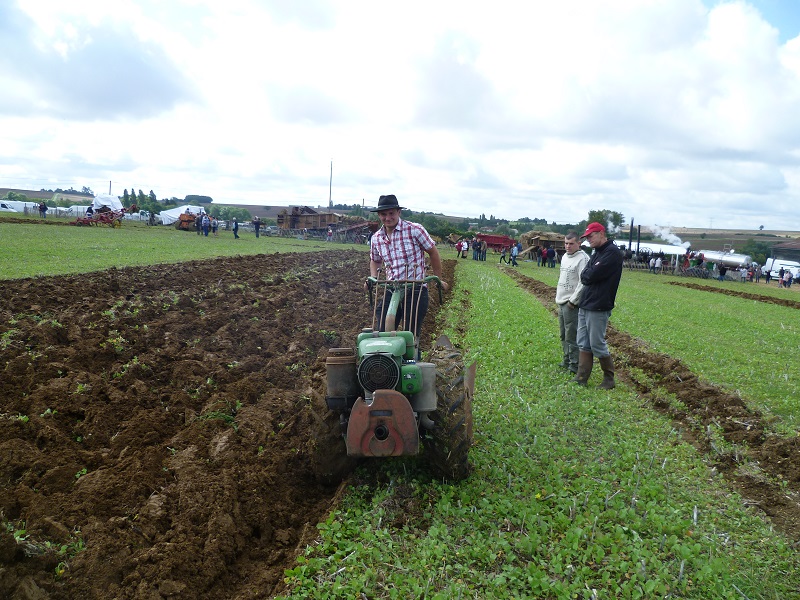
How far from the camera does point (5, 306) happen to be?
9898 millimetres

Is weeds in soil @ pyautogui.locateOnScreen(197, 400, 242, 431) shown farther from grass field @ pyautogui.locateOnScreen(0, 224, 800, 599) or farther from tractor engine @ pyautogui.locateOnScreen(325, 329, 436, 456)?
grass field @ pyautogui.locateOnScreen(0, 224, 800, 599)

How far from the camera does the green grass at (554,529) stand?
3553 mm

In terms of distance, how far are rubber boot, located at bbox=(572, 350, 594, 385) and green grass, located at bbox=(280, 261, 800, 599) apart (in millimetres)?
1576

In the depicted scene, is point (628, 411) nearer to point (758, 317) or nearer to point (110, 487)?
point (110, 487)

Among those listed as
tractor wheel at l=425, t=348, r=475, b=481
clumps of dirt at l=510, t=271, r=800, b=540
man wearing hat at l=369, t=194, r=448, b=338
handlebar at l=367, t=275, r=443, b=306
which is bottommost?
clumps of dirt at l=510, t=271, r=800, b=540

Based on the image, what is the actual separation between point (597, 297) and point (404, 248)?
3006mm

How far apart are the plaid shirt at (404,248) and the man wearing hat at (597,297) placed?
267 cm

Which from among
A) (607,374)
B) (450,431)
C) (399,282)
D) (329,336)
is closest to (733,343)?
(607,374)

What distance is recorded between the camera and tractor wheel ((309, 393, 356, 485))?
4727 millimetres

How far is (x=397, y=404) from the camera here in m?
4.33

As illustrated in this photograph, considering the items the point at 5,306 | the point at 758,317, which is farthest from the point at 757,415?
the point at 758,317

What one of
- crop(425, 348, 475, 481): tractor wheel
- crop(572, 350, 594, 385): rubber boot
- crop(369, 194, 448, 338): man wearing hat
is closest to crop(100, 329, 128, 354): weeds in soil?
crop(369, 194, 448, 338): man wearing hat

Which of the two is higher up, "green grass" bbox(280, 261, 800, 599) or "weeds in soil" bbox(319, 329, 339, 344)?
"weeds in soil" bbox(319, 329, 339, 344)

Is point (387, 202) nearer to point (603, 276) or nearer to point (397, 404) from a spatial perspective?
point (397, 404)
